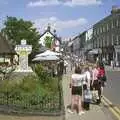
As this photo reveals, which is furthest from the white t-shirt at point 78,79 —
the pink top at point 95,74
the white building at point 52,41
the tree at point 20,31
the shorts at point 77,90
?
the tree at point 20,31

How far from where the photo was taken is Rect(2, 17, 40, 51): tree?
83438 millimetres

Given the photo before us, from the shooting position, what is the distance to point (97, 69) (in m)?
20.5

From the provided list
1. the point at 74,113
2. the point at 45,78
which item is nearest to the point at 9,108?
the point at 74,113

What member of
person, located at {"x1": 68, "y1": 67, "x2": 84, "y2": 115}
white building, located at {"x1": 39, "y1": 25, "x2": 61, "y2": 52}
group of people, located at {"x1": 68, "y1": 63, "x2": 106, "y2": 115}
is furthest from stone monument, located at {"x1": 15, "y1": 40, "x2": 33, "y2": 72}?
white building, located at {"x1": 39, "y1": 25, "x2": 61, "y2": 52}

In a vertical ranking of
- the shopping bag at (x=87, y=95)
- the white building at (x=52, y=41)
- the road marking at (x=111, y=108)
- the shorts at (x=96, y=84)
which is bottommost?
the road marking at (x=111, y=108)

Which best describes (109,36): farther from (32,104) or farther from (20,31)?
(32,104)

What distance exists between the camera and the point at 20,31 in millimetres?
84562

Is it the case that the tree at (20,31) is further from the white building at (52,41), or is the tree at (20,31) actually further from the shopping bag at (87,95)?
the shopping bag at (87,95)

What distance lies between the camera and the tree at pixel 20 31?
8344 centimetres

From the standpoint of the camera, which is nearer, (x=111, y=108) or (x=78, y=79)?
(x=78, y=79)

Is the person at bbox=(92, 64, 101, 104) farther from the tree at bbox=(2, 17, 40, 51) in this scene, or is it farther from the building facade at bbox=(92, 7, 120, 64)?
the building facade at bbox=(92, 7, 120, 64)

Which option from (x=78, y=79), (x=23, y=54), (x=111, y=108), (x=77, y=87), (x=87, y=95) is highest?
(x=23, y=54)

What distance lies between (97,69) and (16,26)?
2588 inches

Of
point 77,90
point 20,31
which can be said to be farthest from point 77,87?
point 20,31
